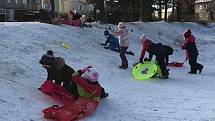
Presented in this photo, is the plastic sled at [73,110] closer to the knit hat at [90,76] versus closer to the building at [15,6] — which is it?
the knit hat at [90,76]

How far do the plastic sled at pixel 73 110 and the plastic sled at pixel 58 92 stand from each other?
1.37 ft

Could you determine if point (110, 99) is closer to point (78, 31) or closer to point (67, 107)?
point (67, 107)

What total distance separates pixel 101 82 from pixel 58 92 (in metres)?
3.45

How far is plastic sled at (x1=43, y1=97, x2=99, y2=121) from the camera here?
922 cm

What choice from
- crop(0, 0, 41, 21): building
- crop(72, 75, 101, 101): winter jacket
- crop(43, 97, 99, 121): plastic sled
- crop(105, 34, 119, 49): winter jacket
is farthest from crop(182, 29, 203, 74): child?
crop(0, 0, 41, 21): building

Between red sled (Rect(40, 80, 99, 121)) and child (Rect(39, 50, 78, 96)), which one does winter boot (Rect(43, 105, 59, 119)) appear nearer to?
red sled (Rect(40, 80, 99, 121))

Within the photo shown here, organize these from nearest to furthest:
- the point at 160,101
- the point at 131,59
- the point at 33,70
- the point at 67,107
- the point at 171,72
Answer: the point at 67,107 → the point at 160,101 → the point at 33,70 → the point at 171,72 → the point at 131,59

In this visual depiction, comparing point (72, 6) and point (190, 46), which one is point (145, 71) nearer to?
point (190, 46)

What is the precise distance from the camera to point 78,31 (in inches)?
958

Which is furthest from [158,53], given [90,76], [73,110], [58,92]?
[73,110]

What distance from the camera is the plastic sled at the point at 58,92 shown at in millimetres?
10544

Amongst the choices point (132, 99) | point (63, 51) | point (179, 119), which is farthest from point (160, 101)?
point (63, 51)

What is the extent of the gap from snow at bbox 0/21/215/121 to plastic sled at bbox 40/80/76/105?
0.14 m

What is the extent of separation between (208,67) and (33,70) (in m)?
8.94
